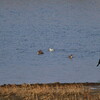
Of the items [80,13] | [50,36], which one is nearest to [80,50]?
[50,36]

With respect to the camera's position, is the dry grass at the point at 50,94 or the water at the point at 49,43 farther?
the water at the point at 49,43

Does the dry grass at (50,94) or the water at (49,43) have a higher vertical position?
the water at (49,43)

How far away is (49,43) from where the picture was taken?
3216 cm

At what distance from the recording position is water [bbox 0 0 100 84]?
21.8m

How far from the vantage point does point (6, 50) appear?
2881 centimetres

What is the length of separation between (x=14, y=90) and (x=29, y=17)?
32323 mm

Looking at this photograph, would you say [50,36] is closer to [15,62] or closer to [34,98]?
[15,62]

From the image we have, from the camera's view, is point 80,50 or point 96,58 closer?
point 96,58

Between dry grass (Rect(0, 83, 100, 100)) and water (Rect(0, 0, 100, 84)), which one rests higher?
water (Rect(0, 0, 100, 84))

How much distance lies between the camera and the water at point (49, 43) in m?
21.8

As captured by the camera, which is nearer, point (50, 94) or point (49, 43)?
point (50, 94)

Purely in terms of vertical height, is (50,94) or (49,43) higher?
(49,43)

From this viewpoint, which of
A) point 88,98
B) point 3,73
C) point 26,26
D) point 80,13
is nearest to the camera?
point 88,98

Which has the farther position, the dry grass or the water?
the water
